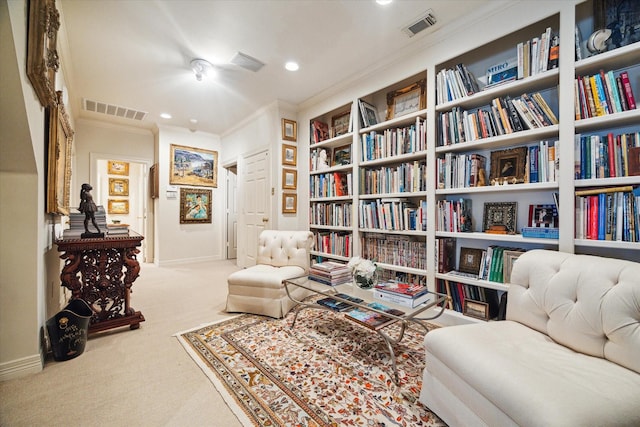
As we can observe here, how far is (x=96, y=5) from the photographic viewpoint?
6.79ft

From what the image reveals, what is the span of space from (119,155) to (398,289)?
5.52 m

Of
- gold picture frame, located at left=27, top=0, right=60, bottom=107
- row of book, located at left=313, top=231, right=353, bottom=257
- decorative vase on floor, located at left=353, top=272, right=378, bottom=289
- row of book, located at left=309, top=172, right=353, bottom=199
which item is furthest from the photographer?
row of book, located at left=309, top=172, right=353, bottom=199

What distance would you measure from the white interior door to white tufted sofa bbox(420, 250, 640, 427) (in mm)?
3263

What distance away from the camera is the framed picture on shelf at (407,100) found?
2643 millimetres

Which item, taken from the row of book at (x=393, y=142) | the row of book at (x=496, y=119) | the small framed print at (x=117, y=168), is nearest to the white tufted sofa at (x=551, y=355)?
the row of book at (x=496, y=119)

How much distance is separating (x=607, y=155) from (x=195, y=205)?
5645 millimetres

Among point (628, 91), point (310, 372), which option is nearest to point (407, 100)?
point (628, 91)

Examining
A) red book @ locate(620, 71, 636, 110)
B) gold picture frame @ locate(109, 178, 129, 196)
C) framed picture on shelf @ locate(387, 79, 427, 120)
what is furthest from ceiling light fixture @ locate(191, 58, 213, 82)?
gold picture frame @ locate(109, 178, 129, 196)

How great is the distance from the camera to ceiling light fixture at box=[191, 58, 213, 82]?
9.19 feet

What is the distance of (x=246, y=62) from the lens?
286 centimetres

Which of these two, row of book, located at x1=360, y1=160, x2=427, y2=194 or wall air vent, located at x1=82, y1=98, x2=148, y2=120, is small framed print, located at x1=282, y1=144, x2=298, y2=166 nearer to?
row of book, located at x1=360, y1=160, x2=427, y2=194

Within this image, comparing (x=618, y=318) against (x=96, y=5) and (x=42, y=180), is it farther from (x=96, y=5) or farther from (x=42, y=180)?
(x=96, y=5)

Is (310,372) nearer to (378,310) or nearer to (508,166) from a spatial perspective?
(378,310)

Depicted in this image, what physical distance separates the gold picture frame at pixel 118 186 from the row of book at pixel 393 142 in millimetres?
6102
